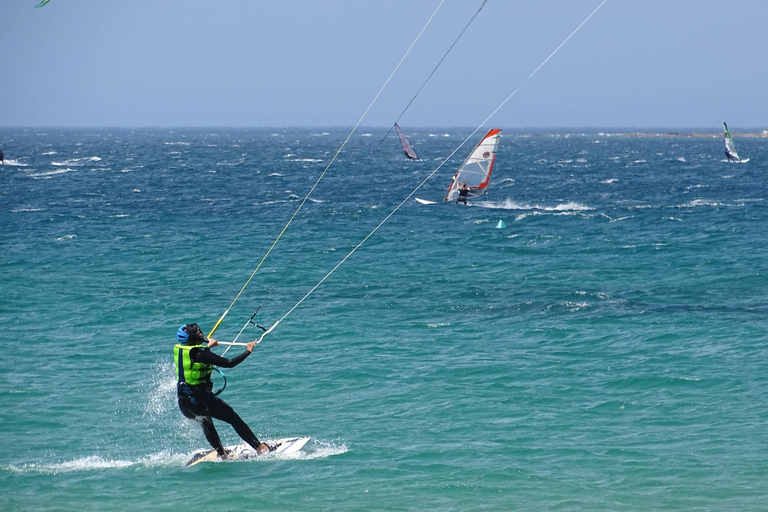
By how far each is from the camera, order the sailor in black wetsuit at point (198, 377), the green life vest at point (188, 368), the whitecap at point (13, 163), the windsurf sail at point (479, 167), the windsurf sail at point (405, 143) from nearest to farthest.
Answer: the sailor in black wetsuit at point (198, 377)
the green life vest at point (188, 368)
the windsurf sail at point (479, 167)
the windsurf sail at point (405, 143)
the whitecap at point (13, 163)

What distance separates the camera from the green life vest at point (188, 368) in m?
12.4

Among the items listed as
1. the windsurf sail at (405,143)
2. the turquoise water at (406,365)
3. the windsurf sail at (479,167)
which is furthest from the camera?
the windsurf sail at (405,143)

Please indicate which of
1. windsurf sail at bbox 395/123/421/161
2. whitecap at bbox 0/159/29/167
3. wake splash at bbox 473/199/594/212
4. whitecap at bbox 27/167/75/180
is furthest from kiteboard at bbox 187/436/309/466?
whitecap at bbox 0/159/29/167

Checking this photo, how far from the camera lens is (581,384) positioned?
58.3 feet

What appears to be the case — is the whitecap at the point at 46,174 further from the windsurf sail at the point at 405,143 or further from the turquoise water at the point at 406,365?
the turquoise water at the point at 406,365

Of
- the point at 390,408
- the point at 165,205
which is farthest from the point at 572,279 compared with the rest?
the point at 165,205

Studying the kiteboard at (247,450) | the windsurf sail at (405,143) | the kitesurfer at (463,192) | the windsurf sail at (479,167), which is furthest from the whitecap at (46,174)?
the kiteboard at (247,450)

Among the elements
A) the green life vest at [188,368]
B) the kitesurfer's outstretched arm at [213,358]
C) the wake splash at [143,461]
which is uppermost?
the kitesurfer's outstretched arm at [213,358]

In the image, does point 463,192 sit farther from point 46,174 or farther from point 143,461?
point 46,174

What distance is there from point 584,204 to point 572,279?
28113mm

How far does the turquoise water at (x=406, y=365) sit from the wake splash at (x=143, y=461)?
51mm

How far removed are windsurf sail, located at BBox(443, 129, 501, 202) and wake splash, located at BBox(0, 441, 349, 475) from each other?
34000 millimetres

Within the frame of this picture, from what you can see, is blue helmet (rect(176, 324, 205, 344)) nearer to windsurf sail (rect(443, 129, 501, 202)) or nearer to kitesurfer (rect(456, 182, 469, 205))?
windsurf sail (rect(443, 129, 501, 202))

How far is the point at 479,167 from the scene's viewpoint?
50969mm
